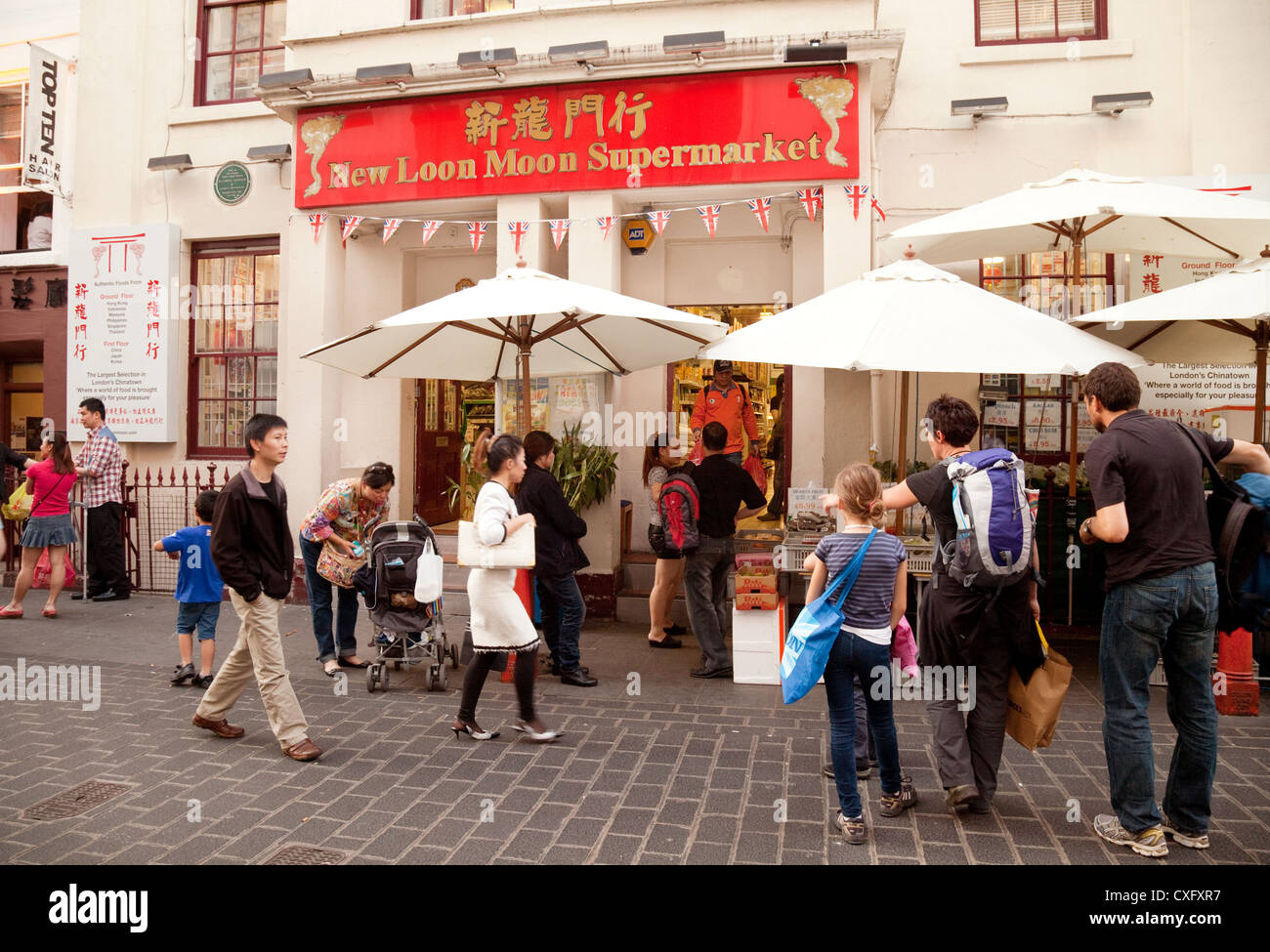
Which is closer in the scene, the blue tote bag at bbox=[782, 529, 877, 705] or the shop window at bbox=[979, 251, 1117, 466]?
the blue tote bag at bbox=[782, 529, 877, 705]

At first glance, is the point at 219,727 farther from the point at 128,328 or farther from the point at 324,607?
the point at 128,328

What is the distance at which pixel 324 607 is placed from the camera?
6.88 m

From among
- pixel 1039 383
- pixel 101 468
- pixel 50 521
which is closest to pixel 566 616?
pixel 50 521

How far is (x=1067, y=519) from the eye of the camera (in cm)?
714

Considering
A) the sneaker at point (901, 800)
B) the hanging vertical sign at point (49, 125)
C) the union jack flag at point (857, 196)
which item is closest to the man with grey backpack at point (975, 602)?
the sneaker at point (901, 800)

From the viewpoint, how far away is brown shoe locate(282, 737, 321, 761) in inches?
191

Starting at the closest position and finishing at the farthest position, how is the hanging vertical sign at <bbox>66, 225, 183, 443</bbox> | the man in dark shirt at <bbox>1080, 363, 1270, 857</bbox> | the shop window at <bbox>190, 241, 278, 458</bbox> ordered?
1. the man in dark shirt at <bbox>1080, 363, 1270, 857</bbox>
2. the hanging vertical sign at <bbox>66, 225, 183, 443</bbox>
3. the shop window at <bbox>190, 241, 278, 458</bbox>

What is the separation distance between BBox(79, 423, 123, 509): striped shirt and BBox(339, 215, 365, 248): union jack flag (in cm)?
342

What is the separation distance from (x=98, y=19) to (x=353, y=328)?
562 cm

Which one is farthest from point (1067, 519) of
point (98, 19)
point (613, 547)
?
point (98, 19)

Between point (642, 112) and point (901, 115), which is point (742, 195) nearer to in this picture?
point (642, 112)

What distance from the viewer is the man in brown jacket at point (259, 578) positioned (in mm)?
4914

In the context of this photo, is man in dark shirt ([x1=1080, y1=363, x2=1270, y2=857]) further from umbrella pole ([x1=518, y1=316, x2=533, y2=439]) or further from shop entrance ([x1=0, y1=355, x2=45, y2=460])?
shop entrance ([x1=0, y1=355, x2=45, y2=460])

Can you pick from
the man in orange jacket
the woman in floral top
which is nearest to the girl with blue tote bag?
the woman in floral top
